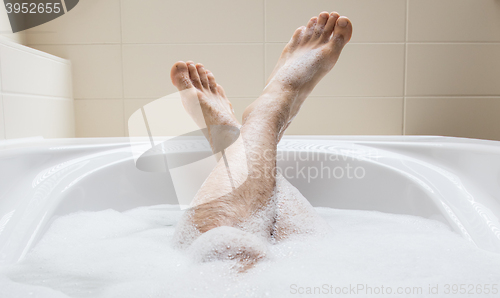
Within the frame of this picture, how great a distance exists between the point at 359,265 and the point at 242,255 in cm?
16

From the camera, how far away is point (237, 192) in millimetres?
572

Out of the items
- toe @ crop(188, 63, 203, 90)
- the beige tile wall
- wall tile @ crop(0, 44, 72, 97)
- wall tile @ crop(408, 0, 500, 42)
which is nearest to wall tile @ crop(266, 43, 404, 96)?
the beige tile wall

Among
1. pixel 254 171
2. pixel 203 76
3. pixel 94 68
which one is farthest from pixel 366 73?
pixel 94 68

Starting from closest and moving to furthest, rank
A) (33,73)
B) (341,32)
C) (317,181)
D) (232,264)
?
1. (232,264)
2. (317,181)
3. (341,32)
4. (33,73)

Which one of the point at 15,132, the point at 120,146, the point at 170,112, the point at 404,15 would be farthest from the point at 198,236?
the point at 404,15

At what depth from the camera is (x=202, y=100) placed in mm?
995

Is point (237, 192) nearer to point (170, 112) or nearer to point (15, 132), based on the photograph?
point (15, 132)

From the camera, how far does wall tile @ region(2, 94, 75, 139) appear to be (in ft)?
3.53

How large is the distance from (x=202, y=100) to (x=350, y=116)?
82 cm

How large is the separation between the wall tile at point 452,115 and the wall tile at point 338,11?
38cm

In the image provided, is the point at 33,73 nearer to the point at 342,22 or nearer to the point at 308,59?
the point at 308,59

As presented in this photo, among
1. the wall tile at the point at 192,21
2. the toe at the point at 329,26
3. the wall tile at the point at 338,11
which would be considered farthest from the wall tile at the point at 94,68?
the toe at the point at 329,26

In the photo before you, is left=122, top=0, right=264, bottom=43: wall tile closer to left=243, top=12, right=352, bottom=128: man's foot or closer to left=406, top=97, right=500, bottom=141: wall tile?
left=243, top=12, right=352, bottom=128: man's foot

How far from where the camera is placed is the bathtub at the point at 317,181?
556mm
